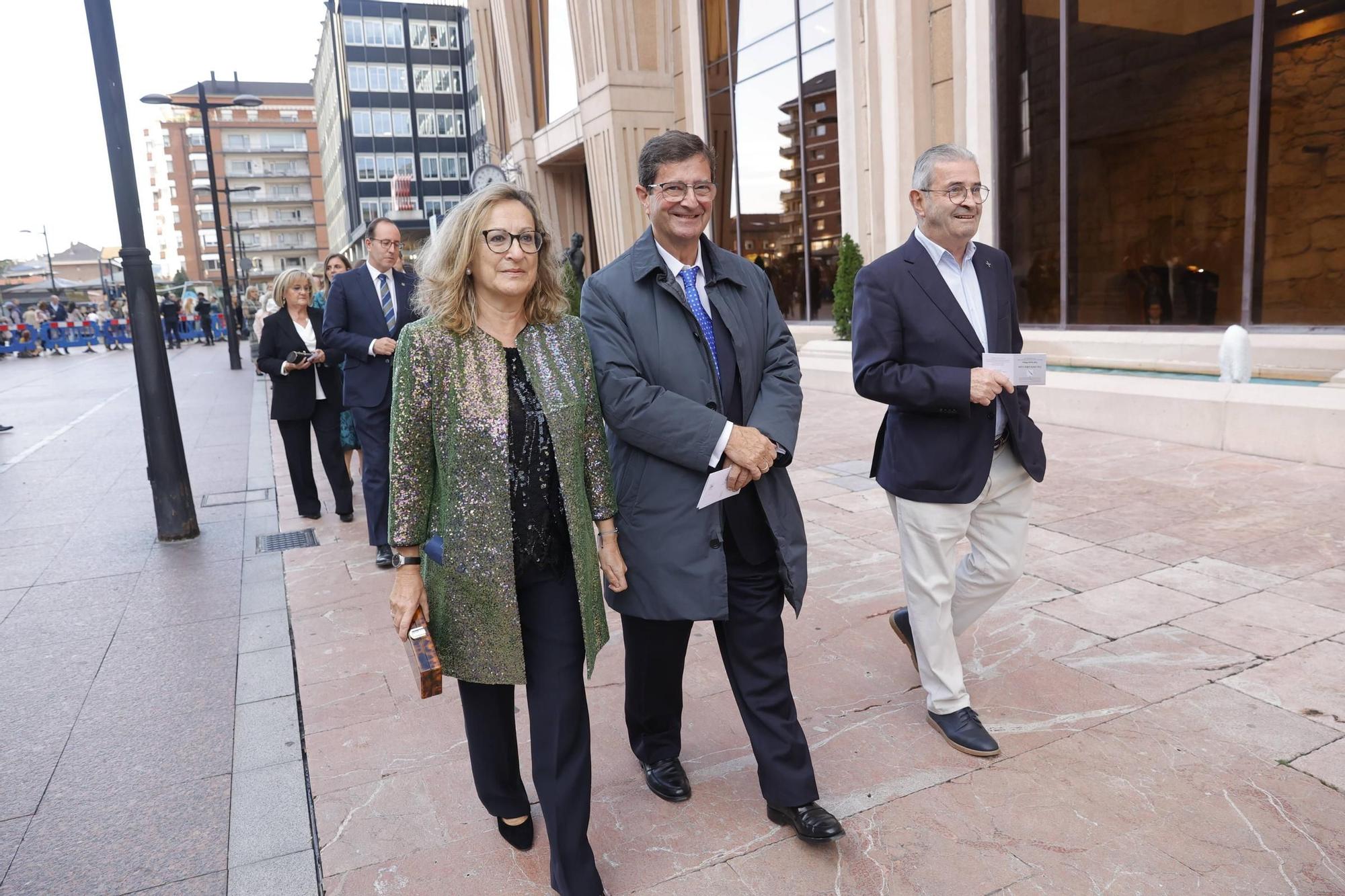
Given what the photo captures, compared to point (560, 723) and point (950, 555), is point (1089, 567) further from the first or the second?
point (560, 723)

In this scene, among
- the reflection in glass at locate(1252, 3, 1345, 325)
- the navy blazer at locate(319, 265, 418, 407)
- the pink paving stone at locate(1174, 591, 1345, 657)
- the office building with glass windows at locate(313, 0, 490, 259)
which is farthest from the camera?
the office building with glass windows at locate(313, 0, 490, 259)

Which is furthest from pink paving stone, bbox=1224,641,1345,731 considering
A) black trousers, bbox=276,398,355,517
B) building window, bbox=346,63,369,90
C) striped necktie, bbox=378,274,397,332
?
building window, bbox=346,63,369,90

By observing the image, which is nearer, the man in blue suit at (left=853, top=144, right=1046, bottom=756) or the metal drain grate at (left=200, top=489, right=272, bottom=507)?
the man in blue suit at (left=853, top=144, right=1046, bottom=756)

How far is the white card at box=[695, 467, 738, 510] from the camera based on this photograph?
2.50 meters

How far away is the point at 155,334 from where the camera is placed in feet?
22.2

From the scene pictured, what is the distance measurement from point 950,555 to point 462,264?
1914 mm

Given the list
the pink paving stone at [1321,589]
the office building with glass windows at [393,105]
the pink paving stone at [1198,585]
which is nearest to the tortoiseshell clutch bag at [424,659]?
the pink paving stone at [1198,585]

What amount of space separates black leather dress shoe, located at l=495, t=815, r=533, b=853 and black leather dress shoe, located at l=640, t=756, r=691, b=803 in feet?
1.47

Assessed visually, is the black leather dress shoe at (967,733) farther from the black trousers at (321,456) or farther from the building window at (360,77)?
the building window at (360,77)

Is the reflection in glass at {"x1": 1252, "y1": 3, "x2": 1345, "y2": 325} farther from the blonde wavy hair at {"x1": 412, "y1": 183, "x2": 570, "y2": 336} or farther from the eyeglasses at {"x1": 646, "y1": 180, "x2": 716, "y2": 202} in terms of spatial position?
the blonde wavy hair at {"x1": 412, "y1": 183, "x2": 570, "y2": 336}

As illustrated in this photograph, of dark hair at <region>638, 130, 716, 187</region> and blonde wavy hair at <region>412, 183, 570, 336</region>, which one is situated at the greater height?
dark hair at <region>638, 130, 716, 187</region>

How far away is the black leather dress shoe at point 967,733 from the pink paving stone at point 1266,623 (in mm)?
1417

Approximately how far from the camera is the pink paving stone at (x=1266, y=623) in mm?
3818

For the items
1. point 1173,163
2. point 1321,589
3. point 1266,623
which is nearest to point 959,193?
point 1266,623
